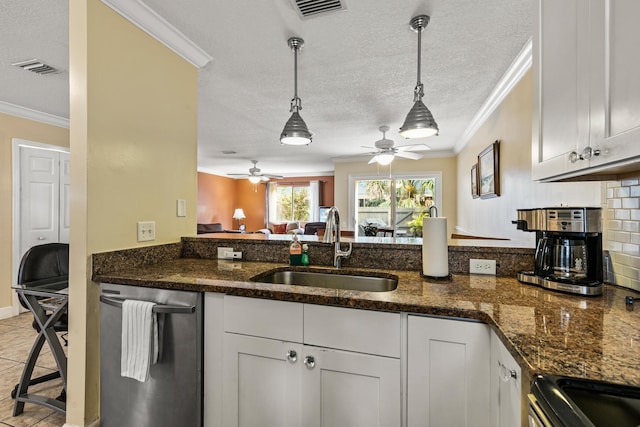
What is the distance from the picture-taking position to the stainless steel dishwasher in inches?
54.9

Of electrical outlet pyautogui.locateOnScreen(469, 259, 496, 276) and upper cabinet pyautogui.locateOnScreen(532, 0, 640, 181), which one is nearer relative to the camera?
upper cabinet pyautogui.locateOnScreen(532, 0, 640, 181)

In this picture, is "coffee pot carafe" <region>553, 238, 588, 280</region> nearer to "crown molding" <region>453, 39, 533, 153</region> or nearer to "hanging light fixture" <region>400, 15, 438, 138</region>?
"hanging light fixture" <region>400, 15, 438, 138</region>

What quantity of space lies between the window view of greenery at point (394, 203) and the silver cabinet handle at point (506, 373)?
529 cm

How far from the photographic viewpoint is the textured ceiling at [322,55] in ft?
5.84

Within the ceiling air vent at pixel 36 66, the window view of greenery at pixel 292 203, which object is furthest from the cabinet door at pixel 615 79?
the window view of greenery at pixel 292 203

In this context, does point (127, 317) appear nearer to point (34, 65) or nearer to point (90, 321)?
point (90, 321)

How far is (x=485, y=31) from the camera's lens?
1.98 meters

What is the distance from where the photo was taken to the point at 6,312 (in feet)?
11.2

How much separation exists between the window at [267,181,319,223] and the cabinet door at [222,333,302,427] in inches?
298

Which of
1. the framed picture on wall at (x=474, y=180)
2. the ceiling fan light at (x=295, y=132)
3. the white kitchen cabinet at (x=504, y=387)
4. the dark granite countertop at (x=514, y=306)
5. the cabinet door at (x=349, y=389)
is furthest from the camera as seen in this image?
the framed picture on wall at (x=474, y=180)

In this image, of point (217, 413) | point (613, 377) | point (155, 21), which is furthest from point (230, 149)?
point (613, 377)

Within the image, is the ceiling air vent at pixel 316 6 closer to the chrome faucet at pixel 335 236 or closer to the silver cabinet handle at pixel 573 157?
the chrome faucet at pixel 335 236

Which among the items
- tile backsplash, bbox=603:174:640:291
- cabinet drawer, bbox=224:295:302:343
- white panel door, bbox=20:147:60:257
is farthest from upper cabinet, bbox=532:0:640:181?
white panel door, bbox=20:147:60:257

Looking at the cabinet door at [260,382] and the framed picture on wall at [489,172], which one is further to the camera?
the framed picture on wall at [489,172]
